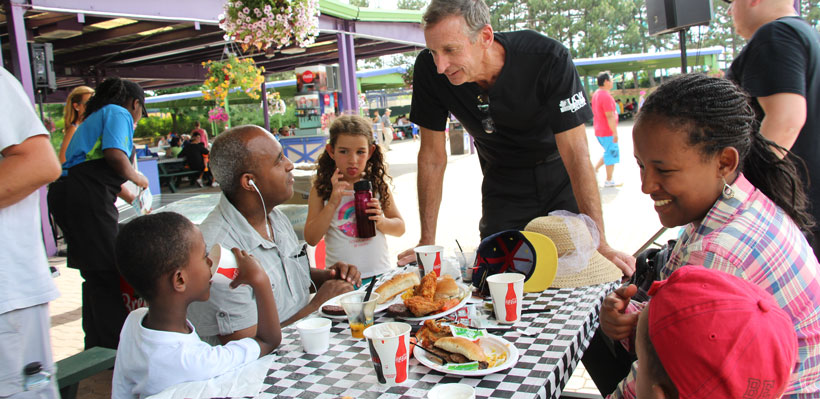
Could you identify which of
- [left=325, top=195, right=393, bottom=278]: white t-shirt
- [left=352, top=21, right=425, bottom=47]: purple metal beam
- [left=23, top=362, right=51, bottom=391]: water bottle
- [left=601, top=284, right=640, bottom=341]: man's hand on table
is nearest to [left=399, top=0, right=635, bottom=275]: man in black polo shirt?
[left=325, top=195, right=393, bottom=278]: white t-shirt

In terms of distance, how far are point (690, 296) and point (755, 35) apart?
2241 mm

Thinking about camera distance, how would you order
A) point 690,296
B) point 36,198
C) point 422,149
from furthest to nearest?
point 422,149, point 36,198, point 690,296

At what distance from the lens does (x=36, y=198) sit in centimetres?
203

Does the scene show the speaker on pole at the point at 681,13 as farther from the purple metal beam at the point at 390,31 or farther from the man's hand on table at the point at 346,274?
the purple metal beam at the point at 390,31

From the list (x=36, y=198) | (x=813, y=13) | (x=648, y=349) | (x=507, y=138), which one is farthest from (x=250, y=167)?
(x=813, y=13)

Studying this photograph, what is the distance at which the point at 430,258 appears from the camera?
244 centimetres

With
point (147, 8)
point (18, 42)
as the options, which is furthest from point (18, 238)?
point (147, 8)

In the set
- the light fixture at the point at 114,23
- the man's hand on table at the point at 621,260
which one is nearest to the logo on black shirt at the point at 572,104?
the man's hand on table at the point at 621,260

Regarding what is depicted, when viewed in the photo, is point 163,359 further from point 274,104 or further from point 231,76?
point 274,104

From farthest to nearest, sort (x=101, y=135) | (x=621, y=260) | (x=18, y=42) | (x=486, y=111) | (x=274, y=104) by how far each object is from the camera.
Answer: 1. (x=274, y=104)
2. (x=18, y=42)
3. (x=101, y=135)
4. (x=486, y=111)
5. (x=621, y=260)

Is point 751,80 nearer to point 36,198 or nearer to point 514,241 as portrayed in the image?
point 514,241

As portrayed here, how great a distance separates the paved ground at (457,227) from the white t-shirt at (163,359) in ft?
7.02

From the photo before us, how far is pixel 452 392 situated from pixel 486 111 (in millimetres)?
1933

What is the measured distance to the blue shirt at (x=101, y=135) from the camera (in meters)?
3.94
